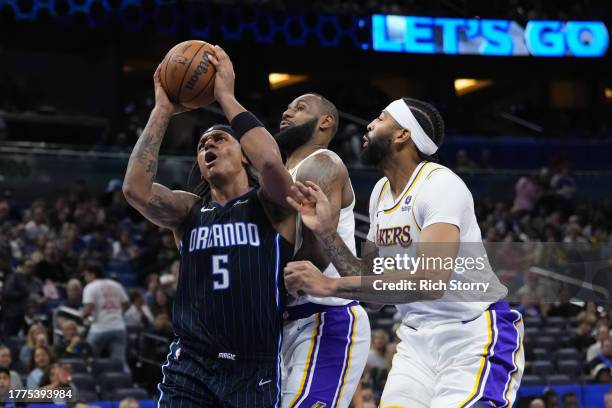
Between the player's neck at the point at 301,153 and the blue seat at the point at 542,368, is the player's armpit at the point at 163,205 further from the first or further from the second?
the blue seat at the point at 542,368

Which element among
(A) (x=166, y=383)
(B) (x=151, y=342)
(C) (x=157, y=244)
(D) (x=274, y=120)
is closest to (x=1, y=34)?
(D) (x=274, y=120)

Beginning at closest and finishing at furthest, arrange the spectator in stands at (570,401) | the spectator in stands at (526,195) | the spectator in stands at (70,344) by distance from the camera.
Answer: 1. the spectator in stands at (570,401)
2. the spectator in stands at (70,344)
3. the spectator in stands at (526,195)

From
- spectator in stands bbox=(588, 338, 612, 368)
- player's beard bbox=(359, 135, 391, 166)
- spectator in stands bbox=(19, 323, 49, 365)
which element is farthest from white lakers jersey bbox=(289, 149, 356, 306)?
spectator in stands bbox=(588, 338, 612, 368)

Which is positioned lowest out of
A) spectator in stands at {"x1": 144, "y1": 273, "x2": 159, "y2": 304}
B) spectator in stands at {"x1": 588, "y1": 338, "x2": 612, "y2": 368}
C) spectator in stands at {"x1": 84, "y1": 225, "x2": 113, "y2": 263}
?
spectator in stands at {"x1": 588, "y1": 338, "x2": 612, "y2": 368}

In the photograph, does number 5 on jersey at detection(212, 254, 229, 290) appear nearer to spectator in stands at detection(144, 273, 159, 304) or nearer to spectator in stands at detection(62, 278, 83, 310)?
spectator in stands at detection(62, 278, 83, 310)

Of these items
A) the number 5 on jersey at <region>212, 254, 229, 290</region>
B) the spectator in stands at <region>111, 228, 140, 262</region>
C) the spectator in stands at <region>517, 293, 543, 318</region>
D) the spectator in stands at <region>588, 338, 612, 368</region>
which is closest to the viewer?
the number 5 on jersey at <region>212, 254, 229, 290</region>

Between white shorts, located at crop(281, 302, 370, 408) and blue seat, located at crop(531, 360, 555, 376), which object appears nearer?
white shorts, located at crop(281, 302, 370, 408)

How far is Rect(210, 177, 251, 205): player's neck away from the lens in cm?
559

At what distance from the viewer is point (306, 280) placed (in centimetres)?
487

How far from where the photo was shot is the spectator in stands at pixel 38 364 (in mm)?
10203

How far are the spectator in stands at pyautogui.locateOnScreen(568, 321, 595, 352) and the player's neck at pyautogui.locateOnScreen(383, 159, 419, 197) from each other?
955 cm

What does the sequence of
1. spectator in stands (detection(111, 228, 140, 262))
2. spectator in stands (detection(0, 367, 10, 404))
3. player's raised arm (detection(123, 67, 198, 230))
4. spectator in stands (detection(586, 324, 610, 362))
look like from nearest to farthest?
player's raised arm (detection(123, 67, 198, 230))
spectator in stands (detection(0, 367, 10, 404))
spectator in stands (detection(586, 324, 610, 362))
spectator in stands (detection(111, 228, 140, 262))

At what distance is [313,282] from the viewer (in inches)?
192

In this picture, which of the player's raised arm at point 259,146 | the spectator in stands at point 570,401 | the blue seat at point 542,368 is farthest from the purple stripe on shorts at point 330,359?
the blue seat at point 542,368
